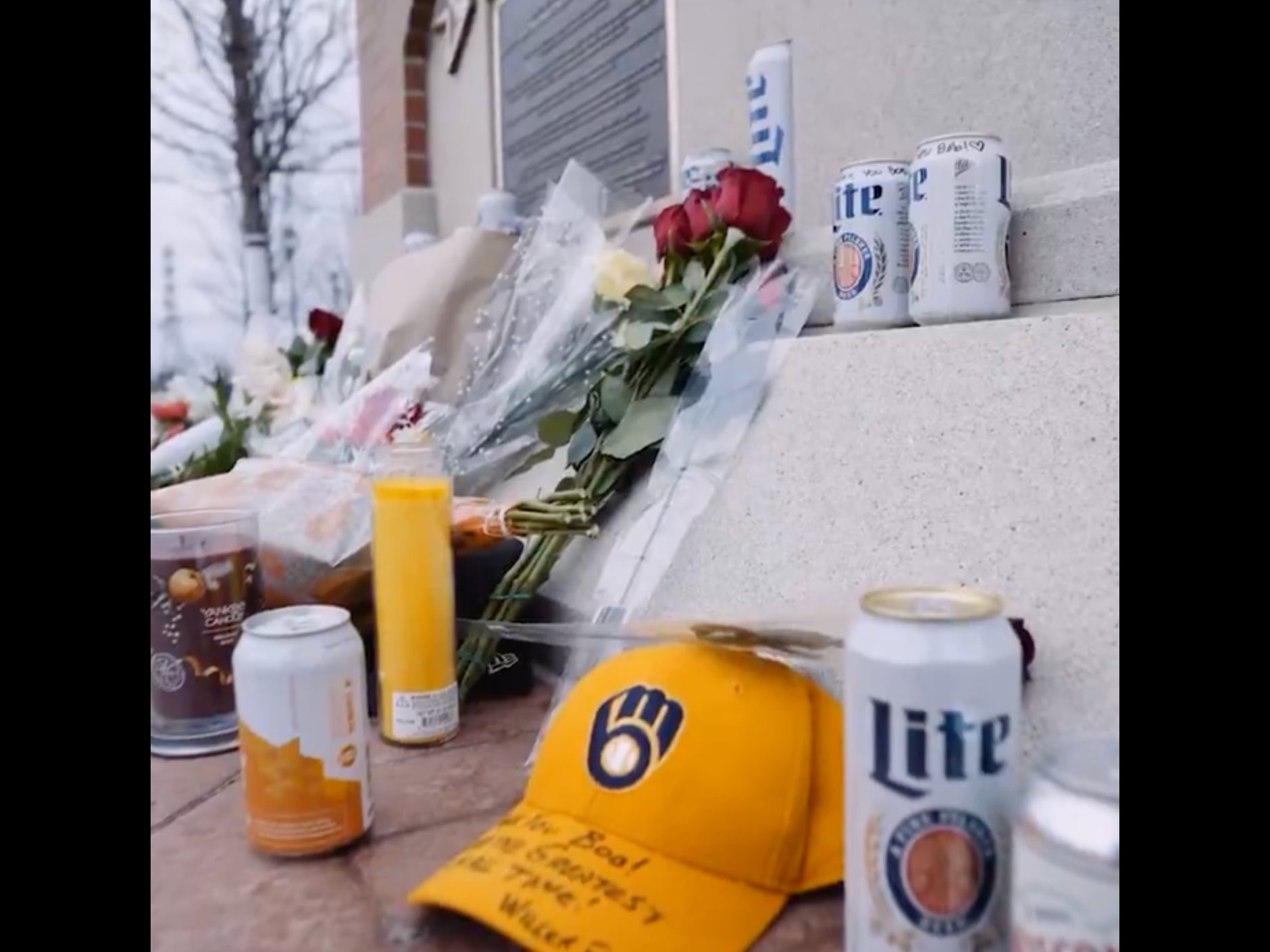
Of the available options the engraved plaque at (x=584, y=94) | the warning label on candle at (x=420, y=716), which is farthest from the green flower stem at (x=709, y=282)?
the engraved plaque at (x=584, y=94)

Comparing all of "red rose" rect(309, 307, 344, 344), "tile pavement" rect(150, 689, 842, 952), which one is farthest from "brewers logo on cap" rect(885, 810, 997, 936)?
"red rose" rect(309, 307, 344, 344)

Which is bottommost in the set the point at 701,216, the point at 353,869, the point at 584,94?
the point at 353,869

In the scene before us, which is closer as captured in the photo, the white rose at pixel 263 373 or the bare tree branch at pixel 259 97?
the white rose at pixel 263 373

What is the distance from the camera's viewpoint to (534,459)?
112cm

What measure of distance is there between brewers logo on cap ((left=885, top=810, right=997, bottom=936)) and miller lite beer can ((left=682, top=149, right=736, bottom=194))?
0.97m

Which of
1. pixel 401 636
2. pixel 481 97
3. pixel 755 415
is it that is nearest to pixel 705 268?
pixel 755 415

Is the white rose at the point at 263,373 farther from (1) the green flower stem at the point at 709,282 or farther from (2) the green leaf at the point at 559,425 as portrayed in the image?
(1) the green flower stem at the point at 709,282

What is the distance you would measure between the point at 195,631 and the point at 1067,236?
0.86m

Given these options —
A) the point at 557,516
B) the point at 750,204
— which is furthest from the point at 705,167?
the point at 557,516

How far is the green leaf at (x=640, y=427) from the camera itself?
97 centimetres

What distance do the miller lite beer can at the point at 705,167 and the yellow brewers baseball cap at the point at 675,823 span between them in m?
0.83

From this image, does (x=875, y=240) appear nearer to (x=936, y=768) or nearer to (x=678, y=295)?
(x=678, y=295)
